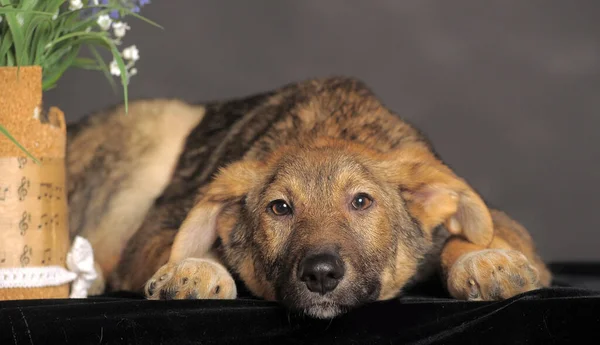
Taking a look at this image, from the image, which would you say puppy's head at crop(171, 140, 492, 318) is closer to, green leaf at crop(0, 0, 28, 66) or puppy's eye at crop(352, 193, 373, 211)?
puppy's eye at crop(352, 193, 373, 211)

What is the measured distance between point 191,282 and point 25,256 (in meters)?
0.64

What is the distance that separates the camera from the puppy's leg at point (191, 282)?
358cm

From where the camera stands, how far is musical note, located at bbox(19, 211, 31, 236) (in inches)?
136

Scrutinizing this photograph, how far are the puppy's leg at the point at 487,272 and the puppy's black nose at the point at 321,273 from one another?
639mm

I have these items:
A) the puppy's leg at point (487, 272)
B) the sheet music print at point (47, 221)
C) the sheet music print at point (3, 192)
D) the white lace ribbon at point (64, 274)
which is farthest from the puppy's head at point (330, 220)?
the sheet music print at point (3, 192)

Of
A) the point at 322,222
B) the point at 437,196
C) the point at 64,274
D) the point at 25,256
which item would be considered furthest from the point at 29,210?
the point at 437,196

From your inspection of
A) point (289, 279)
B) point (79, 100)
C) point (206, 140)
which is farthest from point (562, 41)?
point (289, 279)

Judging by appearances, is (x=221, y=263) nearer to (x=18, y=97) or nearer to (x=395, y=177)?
(x=395, y=177)

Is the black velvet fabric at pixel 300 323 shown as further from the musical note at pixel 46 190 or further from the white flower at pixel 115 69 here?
the white flower at pixel 115 69

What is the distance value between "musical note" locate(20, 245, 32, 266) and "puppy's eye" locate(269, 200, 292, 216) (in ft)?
3.16

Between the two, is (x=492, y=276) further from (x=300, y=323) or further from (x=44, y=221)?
(x=44, y=221)

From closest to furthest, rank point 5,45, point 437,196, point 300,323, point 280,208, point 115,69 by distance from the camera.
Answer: point 300,323 → point 5,45 → point 280,208 → point 115,69 → point 437,196

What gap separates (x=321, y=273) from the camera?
3162 millimetres

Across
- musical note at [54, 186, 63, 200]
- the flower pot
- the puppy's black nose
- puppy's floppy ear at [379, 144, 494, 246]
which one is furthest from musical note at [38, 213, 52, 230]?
puppy's floppy ear at [379, 144, 494, 246]
